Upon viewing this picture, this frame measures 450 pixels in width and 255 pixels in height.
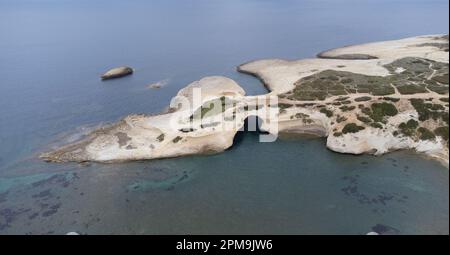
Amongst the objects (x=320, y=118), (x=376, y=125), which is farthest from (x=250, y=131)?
(x=376, y=125)

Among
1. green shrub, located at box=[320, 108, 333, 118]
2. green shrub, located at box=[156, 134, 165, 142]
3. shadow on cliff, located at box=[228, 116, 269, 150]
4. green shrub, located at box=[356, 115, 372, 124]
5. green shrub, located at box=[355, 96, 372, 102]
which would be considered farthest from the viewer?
green shrub, located at box=[355, 96, 372, 102]

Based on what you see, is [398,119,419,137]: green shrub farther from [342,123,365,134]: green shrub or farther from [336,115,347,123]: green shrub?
[336,115,347,123]: green shrub

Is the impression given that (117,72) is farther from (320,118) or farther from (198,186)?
(198,186)

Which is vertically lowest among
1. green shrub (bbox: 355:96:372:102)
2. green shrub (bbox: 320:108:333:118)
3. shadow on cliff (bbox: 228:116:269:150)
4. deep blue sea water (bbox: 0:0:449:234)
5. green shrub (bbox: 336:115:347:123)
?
deep blue sea water (bbox: 0:0:449:234)

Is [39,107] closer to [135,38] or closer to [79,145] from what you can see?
[79,145]

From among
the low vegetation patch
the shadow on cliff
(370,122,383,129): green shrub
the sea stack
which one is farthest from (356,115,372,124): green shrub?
the sea stack
